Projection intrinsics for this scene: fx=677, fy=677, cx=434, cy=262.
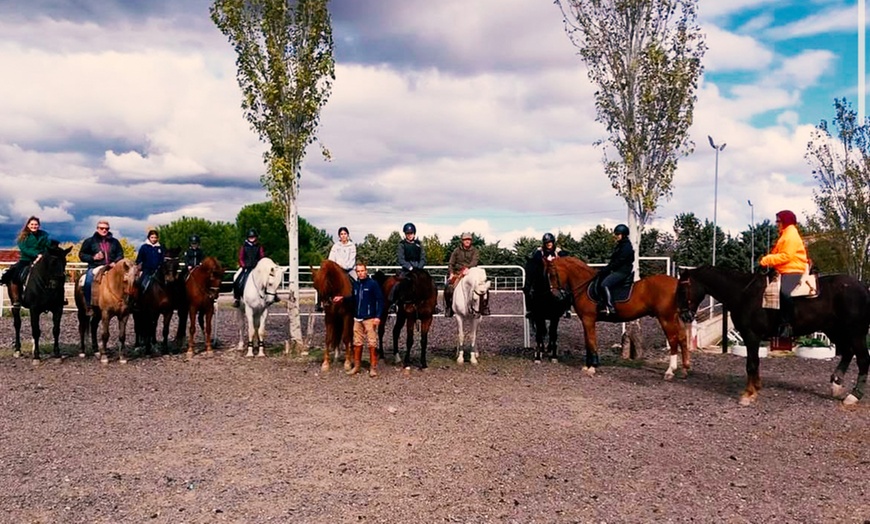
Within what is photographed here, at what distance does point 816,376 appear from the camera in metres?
11.4

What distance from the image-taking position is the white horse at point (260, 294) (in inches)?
501

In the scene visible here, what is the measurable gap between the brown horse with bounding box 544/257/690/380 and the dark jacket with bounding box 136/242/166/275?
7.41m

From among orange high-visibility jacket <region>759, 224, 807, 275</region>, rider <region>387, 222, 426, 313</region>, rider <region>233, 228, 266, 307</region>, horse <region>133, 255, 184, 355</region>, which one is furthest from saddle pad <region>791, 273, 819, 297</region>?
horse <region>133, 255, 184, 355</region>

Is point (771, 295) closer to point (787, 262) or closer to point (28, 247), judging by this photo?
point (787, 262)

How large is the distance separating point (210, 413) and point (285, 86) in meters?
7.40

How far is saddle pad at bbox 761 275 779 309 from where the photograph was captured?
9.20 meters

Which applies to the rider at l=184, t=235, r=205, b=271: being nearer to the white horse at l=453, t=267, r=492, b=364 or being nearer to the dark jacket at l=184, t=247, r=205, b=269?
the dark jacket at l=184, t=247, r=205, b=269

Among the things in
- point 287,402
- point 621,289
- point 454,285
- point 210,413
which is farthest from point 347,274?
point 621,289

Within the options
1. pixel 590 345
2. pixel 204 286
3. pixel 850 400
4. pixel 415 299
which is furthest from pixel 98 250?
pixel 850 400

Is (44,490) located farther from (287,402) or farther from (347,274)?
(347,274)

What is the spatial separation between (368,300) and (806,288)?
6373 millimetres

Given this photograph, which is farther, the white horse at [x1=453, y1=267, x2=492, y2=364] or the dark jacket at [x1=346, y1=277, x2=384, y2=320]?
the white horse at [x1=453, y1=267, x2=492, y2=364]

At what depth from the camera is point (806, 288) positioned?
9133 millimetres

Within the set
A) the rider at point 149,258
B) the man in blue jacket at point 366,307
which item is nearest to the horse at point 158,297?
the rider at point 149,258
